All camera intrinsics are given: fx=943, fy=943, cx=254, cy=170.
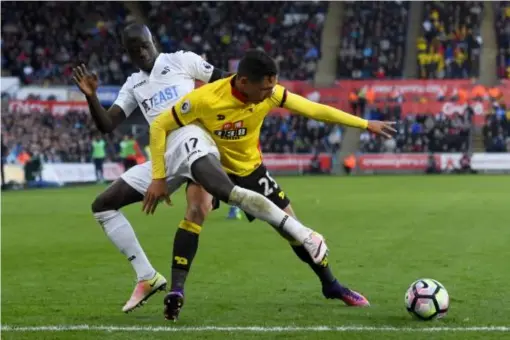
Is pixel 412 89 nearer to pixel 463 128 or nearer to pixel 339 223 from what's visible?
pixel 463 128

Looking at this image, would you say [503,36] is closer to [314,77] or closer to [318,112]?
[314,77]

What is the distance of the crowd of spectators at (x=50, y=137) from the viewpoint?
32728mm

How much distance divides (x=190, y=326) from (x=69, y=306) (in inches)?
60.4

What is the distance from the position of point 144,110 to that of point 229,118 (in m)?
1.15

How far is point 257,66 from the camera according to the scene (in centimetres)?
705

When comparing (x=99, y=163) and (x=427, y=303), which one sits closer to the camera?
(x=427, y=303)

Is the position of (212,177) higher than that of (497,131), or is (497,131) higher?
(212,177)

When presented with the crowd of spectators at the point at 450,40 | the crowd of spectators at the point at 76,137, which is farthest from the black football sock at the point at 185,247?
the crowd of spectators at the point at 450,40

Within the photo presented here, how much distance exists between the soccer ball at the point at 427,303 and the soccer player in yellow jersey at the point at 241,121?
73cm

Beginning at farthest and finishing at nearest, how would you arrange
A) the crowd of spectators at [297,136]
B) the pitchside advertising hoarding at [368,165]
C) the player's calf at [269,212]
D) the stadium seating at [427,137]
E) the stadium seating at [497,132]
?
1. the crowd of spectators at [297,136]
2. the stadium seating at [427,137]
3. the stadium seating at [497,132]
4. the pitchside advertising hoarding at [368,165]
5. the player's calf at [269,212]

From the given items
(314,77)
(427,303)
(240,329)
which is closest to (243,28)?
(314,77)

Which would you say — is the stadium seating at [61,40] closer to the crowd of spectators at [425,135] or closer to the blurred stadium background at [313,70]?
the blurred stadium background at [313,70]

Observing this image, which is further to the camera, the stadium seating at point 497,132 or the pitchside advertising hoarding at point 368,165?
the stadium seating at point 497,132

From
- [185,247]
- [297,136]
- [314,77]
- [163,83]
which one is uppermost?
[163,83]
